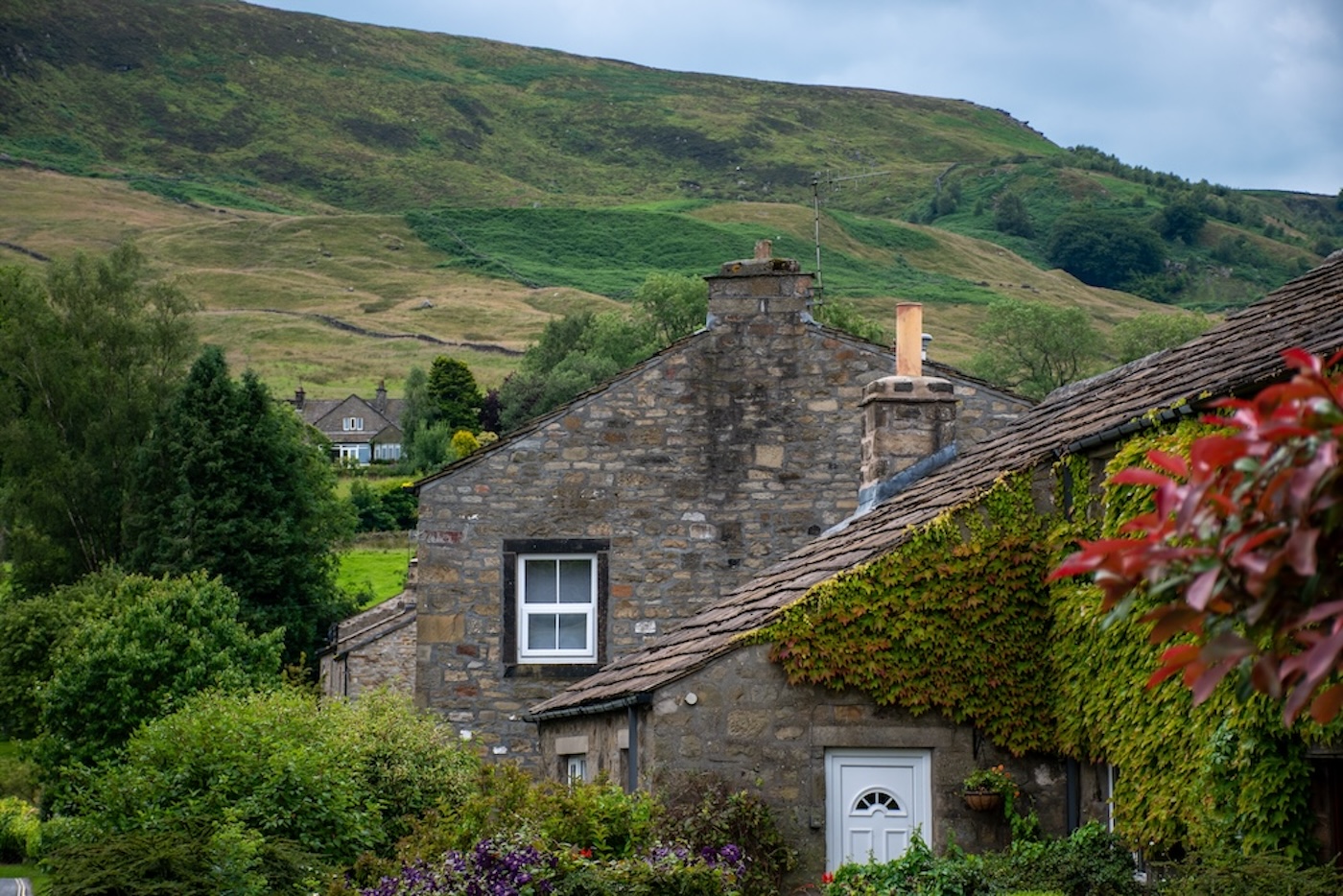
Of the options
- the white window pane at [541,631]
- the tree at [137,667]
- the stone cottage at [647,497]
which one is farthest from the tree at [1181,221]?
the white window pane at [541,631]

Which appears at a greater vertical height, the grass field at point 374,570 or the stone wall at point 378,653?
the grass field at point 374,570

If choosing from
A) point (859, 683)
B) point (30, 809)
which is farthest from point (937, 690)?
point (30, 809)

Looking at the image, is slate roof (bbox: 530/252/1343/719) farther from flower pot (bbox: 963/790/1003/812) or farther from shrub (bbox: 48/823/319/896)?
shrub (bbox: 48/823/319/896)

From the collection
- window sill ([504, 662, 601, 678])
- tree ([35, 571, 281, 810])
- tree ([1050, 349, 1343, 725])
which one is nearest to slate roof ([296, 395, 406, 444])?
tree ([35, 571, 281, 810])

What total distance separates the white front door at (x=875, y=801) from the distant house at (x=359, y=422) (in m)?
100

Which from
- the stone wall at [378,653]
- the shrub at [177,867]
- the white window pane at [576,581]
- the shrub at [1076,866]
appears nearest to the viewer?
the shrub at [1076,866]

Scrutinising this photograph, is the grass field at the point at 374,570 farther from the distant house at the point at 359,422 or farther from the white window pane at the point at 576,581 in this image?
the distant house at the point at 359,422

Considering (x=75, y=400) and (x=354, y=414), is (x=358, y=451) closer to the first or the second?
(x=354, y=414)

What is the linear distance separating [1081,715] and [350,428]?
109991 millimetres

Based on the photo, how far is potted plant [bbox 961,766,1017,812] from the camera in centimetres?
1405

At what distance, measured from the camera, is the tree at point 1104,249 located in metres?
183

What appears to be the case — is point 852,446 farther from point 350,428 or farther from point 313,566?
point 350,428

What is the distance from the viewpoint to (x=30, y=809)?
140ft

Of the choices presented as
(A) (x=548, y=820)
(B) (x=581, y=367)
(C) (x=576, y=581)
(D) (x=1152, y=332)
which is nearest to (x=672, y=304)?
(B) (x=581, y=367)
